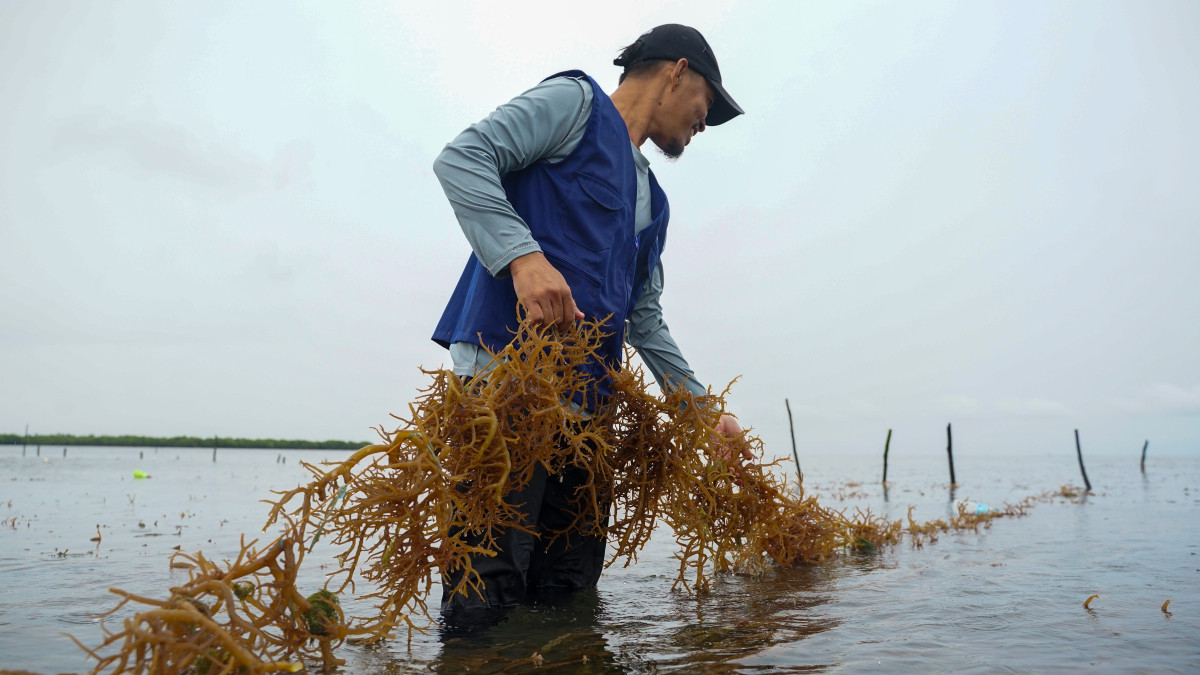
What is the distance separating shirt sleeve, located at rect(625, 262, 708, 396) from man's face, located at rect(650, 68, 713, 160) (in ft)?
2.27

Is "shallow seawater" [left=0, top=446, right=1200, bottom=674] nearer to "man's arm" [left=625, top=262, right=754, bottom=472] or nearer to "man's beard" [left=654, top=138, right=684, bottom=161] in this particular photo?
"man's arm" [left=625, top=262, right=754, bottom=472]

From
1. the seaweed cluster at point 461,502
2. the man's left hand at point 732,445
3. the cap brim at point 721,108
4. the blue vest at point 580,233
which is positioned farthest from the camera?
the man's left hand at point 732,445

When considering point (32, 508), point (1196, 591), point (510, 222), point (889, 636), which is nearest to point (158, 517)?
point (32, 508)

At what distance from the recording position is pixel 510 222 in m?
2.38

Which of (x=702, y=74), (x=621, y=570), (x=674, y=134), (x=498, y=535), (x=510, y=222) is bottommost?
(x=621, y=570)

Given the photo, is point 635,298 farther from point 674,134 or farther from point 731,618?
point 731,618

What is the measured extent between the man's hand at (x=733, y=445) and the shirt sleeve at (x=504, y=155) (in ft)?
4.89

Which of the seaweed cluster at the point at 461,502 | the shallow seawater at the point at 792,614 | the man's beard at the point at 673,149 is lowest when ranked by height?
the shallow seawater at the point at 792,614

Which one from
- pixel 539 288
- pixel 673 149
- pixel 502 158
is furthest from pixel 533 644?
pixel 673 149

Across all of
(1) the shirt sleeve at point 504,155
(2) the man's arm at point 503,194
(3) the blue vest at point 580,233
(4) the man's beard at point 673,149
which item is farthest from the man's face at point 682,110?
(2) the man's arm at point 503,194

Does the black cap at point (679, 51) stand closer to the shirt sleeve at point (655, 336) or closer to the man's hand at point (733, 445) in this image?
the shirt sleeve at point (655, 336)

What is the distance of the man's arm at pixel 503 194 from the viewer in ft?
7.72

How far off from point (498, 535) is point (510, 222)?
117cm

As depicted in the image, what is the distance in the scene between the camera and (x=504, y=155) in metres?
2.55
